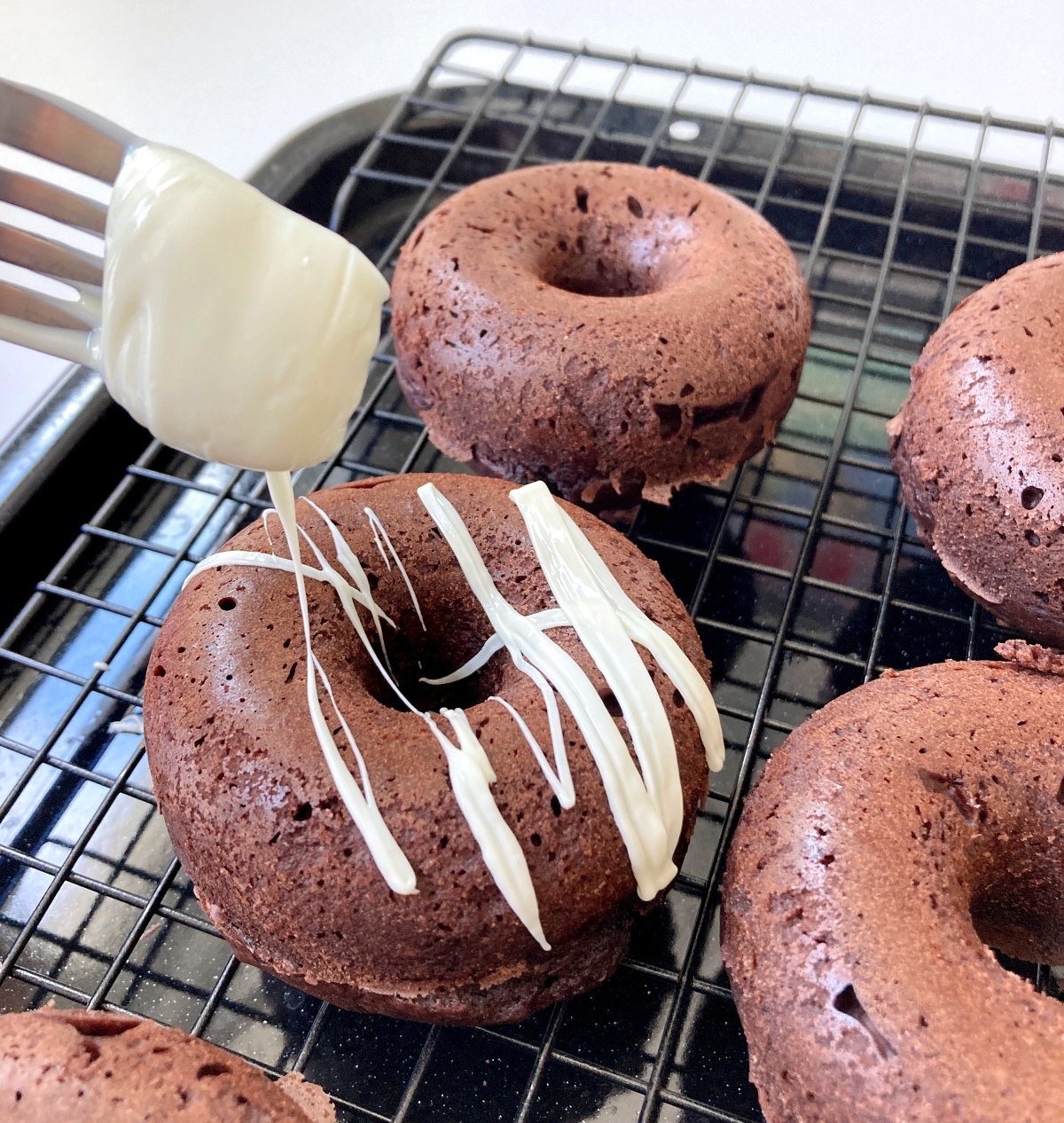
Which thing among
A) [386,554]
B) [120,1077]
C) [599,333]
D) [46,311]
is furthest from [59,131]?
[120,1077]

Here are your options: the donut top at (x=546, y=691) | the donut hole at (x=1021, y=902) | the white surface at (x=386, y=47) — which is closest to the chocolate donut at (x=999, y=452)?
the donut hole at (x=1021, y=902)

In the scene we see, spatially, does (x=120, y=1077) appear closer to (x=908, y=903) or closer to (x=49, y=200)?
(x=908, y=903)

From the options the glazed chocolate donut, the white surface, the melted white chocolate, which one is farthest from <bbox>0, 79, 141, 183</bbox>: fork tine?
the white surface

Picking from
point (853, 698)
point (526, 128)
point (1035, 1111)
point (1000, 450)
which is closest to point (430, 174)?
point (526, 128)

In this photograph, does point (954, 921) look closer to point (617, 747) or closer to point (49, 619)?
point (617, 747)

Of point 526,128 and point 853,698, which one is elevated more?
point 526,128

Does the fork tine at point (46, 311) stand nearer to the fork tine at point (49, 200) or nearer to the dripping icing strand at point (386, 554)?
the fork tine at point (49, 200)

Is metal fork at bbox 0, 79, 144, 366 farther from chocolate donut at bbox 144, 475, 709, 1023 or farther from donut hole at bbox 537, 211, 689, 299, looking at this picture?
donut hole at bbox 537, 211, 689, 299
